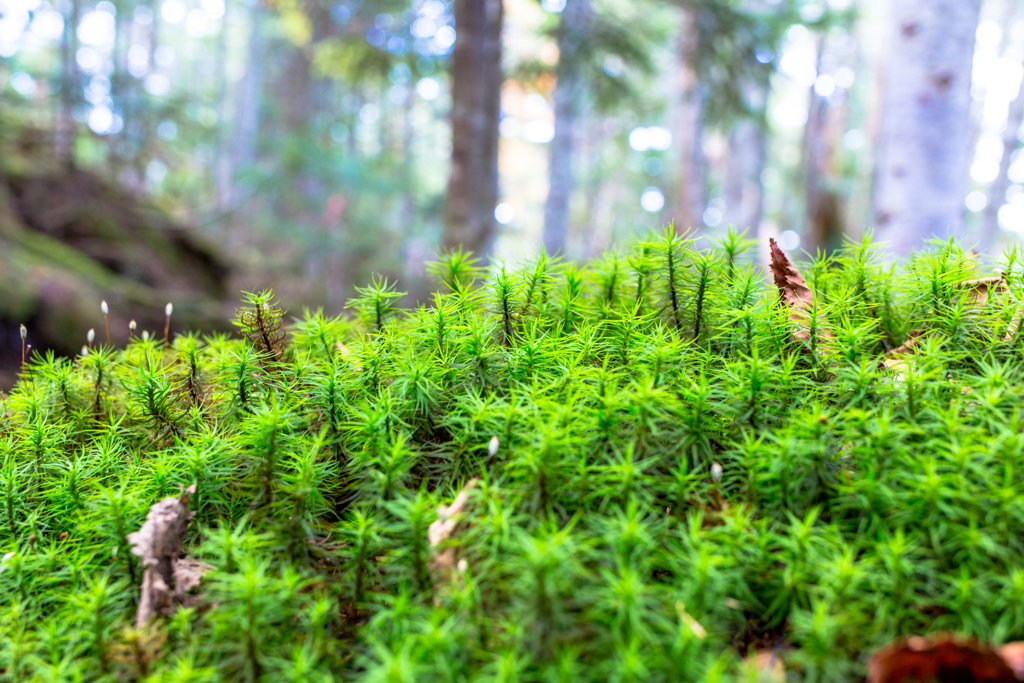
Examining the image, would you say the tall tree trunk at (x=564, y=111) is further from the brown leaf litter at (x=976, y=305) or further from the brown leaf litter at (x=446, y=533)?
the brown leaf litter at (x=446, y=533)

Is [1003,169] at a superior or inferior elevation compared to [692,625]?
superior

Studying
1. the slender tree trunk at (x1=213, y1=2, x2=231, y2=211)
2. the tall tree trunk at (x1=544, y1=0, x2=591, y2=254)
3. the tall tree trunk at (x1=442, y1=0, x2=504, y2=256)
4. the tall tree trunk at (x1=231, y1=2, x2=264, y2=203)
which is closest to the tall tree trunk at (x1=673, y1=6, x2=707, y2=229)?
the tall tree trunk at (x1=544, y1=0, x2=591, y2=254)

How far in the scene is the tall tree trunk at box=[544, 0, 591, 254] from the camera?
8.20 meters

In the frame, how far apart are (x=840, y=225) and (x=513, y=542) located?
13.4 m

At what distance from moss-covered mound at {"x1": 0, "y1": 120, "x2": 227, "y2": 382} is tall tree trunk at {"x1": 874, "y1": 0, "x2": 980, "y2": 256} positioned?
6.27 meters

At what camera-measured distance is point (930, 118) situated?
399cm

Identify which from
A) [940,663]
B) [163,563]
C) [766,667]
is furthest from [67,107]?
[940,663]

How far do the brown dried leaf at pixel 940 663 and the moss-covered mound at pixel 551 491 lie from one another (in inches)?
2.8

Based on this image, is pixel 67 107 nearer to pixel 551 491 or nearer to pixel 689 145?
pixel 689 145

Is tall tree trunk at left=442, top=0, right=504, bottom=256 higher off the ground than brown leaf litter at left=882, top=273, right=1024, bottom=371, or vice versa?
tall tree trunk at left=442, top=0, right=504, bottom=256

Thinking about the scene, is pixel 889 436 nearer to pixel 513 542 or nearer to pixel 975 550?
pixel 975 550

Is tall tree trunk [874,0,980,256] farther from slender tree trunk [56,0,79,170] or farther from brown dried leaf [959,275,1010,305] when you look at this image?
slender tree trunk [56,0,79,170]

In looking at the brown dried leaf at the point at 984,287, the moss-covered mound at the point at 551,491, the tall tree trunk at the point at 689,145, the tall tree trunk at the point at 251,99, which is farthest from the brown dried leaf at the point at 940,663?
the tall tree trunk at the point at 251,99

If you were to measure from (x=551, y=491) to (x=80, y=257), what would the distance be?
718cm
